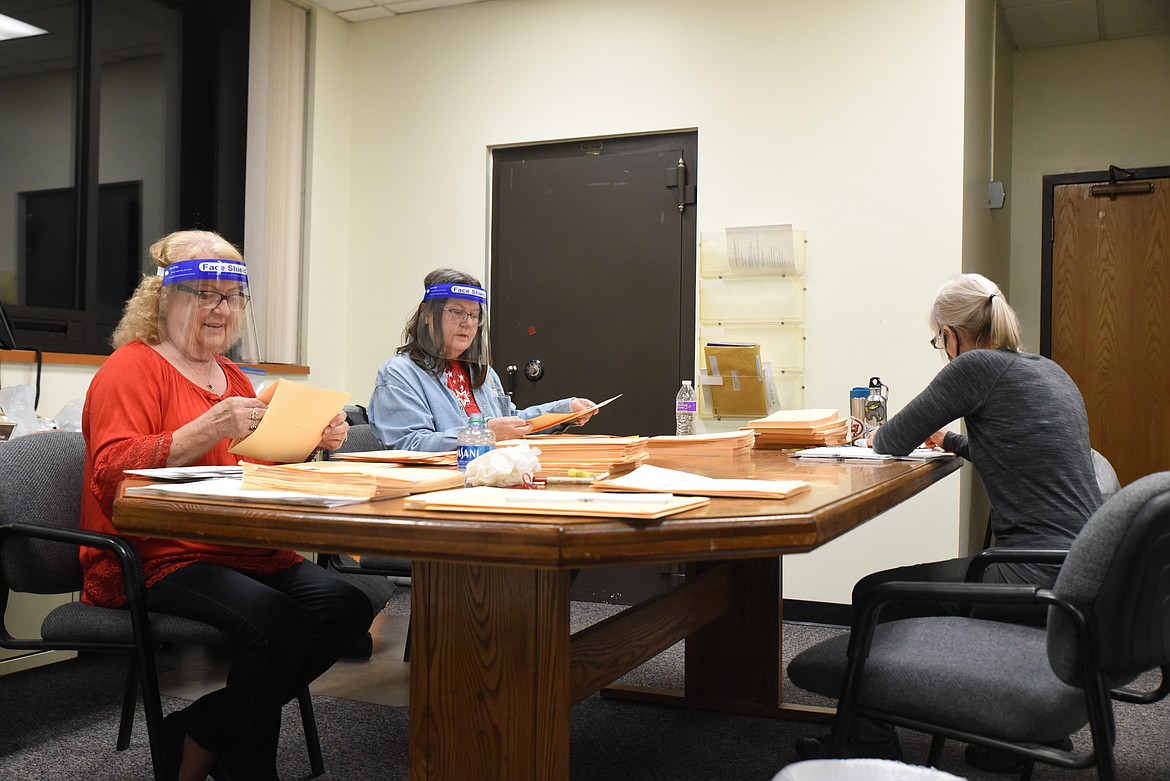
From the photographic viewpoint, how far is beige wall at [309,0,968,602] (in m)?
3.88

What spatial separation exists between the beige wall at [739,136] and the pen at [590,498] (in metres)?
2.80

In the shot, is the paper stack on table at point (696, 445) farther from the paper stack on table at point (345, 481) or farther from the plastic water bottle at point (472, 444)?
the paper stack on table at point (345, 481)

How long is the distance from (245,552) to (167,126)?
312 cm

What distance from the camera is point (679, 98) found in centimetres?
427

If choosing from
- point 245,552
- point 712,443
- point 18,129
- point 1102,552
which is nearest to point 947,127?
point 712,443

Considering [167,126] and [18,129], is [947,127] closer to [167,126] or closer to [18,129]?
[167,126]

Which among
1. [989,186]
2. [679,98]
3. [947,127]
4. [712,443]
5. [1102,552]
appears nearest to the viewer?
[1102,552]

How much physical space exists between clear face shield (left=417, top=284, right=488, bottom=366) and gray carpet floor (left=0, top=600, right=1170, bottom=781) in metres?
1.01

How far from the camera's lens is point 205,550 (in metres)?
1.96

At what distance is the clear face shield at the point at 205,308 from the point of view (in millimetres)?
1883

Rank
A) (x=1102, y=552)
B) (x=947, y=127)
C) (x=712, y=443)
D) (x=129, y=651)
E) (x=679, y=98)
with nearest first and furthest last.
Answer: (x=1102, y=552)
(x=129, y=651)
(x=712, y=443)
(x=947, y=127)
(x=679, y=98)

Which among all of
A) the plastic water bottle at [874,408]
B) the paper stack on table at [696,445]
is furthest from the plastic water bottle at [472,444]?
the plastic water bottle at [874,408]

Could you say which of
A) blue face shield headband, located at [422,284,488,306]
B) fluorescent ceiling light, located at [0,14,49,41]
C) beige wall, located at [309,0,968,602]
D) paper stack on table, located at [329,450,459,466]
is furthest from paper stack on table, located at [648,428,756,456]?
fluorescent ceiling light, located at [0,14,49,41]

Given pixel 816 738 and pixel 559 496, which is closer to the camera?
pixel 559 496
